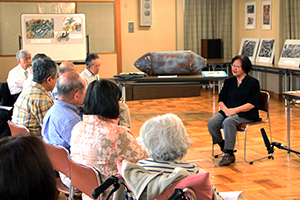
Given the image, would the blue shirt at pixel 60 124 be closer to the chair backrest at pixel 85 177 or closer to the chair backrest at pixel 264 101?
the chair backrest at pixel 85 177

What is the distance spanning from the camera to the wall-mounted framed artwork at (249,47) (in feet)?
30.1

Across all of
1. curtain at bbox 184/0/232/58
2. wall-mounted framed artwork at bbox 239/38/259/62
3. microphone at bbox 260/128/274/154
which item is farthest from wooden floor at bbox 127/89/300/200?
curtain at bbox 184/0/232/58

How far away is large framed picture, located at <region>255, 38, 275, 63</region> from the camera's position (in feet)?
28.1

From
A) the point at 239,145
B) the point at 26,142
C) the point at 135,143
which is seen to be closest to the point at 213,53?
the point at 239,145

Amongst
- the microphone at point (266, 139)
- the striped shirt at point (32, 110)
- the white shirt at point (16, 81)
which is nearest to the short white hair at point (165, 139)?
the striped shirt at point (32, 110)

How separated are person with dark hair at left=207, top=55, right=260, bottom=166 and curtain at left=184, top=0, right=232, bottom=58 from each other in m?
6.59

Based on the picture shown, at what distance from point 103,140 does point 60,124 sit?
639 mm

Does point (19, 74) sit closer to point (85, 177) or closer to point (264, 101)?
point (264, 101)

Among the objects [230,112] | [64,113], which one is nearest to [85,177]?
[64,113]

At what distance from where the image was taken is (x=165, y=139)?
1780mm

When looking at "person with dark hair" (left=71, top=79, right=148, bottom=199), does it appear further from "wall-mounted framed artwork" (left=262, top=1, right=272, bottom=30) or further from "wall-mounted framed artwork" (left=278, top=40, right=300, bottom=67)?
"wall-mounted framed artwork" (left=262, top=1, right=272, bottom=30)

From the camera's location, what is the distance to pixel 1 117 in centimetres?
425

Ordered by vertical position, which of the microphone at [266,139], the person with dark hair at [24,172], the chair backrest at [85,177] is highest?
the person with dark hair at [24,172]

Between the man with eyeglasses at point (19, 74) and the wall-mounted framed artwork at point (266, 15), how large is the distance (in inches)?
231
